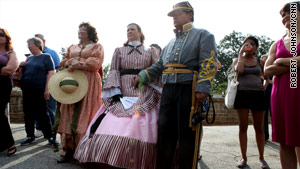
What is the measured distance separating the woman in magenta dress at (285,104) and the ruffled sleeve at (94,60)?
7.36 feet

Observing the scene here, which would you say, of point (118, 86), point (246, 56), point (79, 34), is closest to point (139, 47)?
point (118, 86)

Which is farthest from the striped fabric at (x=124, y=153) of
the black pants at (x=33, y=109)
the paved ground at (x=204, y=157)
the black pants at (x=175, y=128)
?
the black pants at (x=33, y=109)

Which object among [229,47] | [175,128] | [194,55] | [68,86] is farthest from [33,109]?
[229,47]

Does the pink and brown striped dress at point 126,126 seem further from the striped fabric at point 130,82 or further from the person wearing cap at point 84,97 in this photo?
the person wearing cap at point 84,97

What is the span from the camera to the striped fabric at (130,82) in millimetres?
2844

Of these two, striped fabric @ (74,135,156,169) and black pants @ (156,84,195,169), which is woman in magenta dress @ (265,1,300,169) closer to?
black pants @ (156,84,195,169)

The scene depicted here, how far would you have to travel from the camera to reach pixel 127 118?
108 inches

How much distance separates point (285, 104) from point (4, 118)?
382cm

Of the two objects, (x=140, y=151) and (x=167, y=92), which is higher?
(x=167, y=92)

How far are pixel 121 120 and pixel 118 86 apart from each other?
52cm

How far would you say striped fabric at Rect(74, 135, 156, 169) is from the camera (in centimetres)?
249

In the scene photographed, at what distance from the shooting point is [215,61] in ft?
7.63

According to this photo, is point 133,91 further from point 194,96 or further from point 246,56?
point 246,56

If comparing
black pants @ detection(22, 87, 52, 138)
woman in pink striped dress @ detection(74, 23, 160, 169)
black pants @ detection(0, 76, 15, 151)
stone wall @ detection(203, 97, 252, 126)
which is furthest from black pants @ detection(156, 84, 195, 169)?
stone wall @ detection(203, 97, 252, 126)
